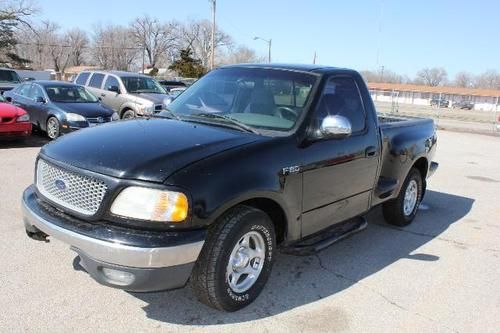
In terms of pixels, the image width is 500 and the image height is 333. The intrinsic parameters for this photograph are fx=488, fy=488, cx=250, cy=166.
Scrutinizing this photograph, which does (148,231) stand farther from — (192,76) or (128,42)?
(128,42)

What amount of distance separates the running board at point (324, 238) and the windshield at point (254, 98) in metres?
1.01

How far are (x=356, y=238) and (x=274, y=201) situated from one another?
2213 mm

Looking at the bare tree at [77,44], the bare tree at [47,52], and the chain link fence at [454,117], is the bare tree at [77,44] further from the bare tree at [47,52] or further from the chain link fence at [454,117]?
the chain link fence at [454,117]

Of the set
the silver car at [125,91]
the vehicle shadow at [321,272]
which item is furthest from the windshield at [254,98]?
the silver car at [125,91]

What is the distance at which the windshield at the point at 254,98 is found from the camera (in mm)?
4266

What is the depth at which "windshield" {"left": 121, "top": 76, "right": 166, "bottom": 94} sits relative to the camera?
1498 centimetres

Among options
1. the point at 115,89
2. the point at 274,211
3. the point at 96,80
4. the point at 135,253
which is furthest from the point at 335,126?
the point at 96,80

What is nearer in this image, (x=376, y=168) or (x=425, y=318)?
(x=425, y=318)

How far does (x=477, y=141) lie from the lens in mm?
18797

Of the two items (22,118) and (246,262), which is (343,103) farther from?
(22,118)

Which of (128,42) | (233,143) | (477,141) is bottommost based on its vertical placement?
(477,141)

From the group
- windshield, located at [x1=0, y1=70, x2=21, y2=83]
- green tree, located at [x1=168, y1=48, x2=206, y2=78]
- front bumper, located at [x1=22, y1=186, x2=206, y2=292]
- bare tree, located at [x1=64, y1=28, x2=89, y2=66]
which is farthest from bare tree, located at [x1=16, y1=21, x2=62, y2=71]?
front bumper, located at [x1=22, y1=186, x2=206, y2=292]

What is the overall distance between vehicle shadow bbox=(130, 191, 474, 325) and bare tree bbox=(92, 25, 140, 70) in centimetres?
9707

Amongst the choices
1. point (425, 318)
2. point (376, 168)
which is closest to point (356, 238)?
point (376, 168)
